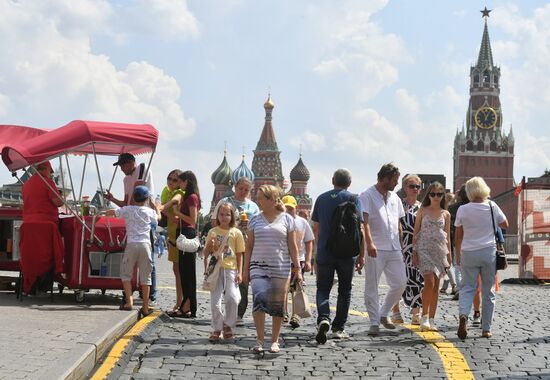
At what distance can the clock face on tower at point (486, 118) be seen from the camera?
161000mm

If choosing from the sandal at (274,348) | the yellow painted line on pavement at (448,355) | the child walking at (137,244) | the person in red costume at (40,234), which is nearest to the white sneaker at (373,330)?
the yellow painted line on pavement at (448,355)

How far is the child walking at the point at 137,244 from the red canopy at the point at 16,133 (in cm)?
445

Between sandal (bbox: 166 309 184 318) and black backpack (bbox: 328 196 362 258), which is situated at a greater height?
black backpack (bbox: 328 196 362 258)

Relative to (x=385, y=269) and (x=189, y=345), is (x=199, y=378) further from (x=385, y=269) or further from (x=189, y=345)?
(x=385, y=269)

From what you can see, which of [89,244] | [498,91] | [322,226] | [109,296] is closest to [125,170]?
[89,244]

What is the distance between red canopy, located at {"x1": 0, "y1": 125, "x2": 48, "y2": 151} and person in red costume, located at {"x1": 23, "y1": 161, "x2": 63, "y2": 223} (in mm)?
2839

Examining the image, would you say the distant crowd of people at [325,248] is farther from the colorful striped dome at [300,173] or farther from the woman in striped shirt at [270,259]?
the colorful striped dome at [300,173]

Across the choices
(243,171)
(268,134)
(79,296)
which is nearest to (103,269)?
(79,296)

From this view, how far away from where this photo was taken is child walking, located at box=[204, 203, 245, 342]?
9625 mm

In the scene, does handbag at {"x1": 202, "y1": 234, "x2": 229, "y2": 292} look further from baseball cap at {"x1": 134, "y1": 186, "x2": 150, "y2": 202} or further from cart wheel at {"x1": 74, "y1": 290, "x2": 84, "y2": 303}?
cart wheel at {"x1": 74, "y1": 290, "x2": 84, "y2": 303}

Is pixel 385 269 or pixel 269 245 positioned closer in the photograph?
pixel 269 245

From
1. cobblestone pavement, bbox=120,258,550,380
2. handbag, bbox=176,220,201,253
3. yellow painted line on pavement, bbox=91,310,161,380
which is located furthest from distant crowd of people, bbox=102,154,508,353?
yellow painted line on pavement, bbox=91,310,161,380

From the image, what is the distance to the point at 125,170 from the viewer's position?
1218 centimetres

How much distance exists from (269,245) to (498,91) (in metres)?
162
